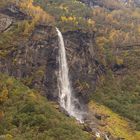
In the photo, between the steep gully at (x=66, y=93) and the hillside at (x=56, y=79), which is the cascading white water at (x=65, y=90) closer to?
the steep gully at (x=66, y=93)

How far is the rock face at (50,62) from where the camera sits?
4188 inches

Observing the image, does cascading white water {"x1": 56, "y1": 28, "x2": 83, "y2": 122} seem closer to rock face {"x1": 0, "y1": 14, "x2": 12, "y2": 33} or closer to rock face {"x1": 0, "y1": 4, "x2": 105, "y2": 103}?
rock face {"x1": 0, "y1": 4, "x2": 105, "y2": 103}

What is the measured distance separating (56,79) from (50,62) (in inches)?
184

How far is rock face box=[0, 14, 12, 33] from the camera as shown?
11594cm

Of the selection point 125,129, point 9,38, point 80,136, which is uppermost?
point 9,38

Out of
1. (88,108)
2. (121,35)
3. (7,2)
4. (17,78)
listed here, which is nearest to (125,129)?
(88,108)

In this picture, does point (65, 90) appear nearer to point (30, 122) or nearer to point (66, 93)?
point (66, 93)

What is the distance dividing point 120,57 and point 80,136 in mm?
67030

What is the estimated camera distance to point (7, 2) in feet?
453

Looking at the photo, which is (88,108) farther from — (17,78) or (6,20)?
(6,20)

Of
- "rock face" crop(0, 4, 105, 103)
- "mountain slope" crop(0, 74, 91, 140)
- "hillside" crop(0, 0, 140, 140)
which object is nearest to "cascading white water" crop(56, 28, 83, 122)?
"hillside" crop(0, 0, 140, 140)

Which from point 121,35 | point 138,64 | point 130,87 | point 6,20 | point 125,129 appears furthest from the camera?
point 121,35

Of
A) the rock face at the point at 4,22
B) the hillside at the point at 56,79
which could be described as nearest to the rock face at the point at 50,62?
the hillside at the point at 56,79

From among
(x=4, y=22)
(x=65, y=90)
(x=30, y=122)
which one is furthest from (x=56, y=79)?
(x=30, y=122)
